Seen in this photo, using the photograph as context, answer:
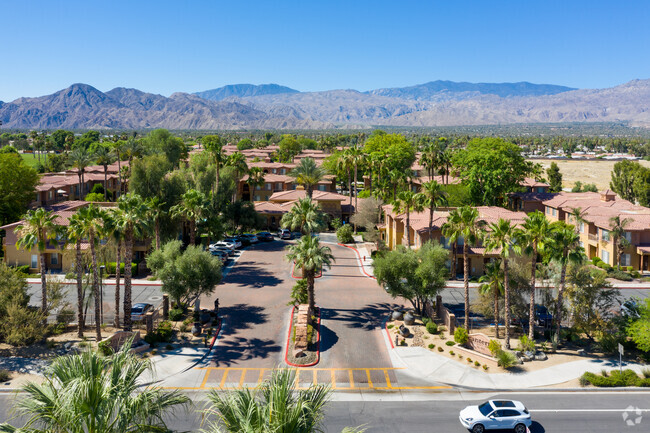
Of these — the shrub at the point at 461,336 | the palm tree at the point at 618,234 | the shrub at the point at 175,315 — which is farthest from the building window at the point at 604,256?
the shrub at the point at 175,315

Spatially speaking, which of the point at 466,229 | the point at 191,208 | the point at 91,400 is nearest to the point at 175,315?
the point at 191,208

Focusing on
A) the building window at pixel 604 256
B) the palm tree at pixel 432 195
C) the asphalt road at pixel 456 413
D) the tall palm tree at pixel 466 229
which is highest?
the palm tree at pixel 432 195

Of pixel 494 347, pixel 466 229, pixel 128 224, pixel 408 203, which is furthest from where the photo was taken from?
pixel 408 203

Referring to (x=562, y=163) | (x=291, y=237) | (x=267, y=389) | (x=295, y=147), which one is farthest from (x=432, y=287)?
(x=562, y=163)

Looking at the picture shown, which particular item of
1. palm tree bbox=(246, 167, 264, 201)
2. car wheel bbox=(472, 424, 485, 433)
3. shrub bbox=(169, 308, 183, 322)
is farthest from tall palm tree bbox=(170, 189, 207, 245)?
A: car wheel bbox=(472, 424, 485, 433)

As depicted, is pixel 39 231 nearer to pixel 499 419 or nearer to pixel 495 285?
pixel 499 419

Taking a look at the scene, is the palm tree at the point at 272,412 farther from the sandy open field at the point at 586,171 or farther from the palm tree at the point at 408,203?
the sandy open field at the point at 586,171
